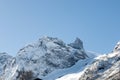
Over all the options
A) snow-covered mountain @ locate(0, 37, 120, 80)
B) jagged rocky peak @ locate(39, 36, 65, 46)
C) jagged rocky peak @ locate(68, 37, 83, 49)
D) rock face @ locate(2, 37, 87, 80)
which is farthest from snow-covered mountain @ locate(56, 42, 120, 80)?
jagged rocky peak @ locate(68, 37, 83, 49)

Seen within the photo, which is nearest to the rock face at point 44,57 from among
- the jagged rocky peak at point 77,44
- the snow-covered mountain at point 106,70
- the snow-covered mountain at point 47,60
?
the snow-covered mountain at point 47,60

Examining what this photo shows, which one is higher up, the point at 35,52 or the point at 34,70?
the point at 35,52

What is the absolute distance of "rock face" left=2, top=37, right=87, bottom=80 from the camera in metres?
139

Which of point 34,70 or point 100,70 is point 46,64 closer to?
point 34,70

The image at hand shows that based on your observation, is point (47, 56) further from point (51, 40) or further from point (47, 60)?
point (51, 40)

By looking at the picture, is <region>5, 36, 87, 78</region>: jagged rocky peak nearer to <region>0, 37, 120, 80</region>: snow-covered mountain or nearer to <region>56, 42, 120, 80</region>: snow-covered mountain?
<region>0, 37, 120, 80</region>: snow-covered mountain

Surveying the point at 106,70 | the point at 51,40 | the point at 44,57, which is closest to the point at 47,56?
the point at 44,57

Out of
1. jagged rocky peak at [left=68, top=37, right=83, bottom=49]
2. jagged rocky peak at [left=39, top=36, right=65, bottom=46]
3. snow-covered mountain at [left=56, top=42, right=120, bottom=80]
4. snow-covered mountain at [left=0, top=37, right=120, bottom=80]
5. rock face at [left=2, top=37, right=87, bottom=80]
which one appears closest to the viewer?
snow-covered mountain at [left=56, top=42, right=120, bottom=80]

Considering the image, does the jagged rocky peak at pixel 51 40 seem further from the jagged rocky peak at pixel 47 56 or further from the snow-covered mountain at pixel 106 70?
the snow-covered mountain at pixel 106 70

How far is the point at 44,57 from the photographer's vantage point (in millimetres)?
145500

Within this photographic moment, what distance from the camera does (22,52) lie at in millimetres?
154875

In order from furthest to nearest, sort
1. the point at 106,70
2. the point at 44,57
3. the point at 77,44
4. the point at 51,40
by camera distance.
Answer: the point at 77,44
the point at 51,40
the point at 44,57
the point at 106,70

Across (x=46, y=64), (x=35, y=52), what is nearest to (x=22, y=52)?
(x=35, y=52)

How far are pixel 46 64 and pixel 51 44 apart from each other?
13038 mm
